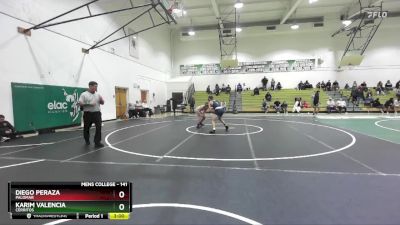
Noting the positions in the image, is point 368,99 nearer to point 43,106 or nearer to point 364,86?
point 364,86

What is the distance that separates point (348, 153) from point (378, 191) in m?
2.65

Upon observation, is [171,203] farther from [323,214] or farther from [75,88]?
[75,88]

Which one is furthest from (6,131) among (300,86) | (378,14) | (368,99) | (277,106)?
(368,99)

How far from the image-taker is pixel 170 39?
29.7 meters

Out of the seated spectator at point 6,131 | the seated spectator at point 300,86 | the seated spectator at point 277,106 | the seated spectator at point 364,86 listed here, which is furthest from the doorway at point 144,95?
the seated spectator at point 364,86

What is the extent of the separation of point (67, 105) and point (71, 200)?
12676 millimetres

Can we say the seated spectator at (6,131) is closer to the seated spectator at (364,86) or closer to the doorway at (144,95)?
the doorway at (144,95)

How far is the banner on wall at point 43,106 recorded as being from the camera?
10336 mm

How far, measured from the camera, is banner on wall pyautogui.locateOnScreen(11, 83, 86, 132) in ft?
33.9

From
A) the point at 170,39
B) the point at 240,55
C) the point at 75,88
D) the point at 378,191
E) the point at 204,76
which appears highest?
the point at 170,39

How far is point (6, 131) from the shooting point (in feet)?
30.4

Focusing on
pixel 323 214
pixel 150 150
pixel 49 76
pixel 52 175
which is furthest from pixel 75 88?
pixel 323 214

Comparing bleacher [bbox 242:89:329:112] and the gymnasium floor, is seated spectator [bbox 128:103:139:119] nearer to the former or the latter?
bleacher [bbox 242:89:329:112]

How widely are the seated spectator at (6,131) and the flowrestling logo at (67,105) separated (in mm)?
2400
